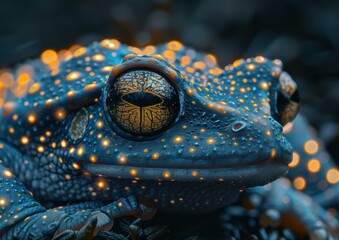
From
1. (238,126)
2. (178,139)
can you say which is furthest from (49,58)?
(238,126)

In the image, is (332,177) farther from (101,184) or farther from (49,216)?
(49,216)

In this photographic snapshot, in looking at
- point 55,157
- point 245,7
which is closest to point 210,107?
point 55,157

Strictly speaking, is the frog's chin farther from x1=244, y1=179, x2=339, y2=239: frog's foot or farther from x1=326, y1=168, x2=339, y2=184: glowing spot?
x1=326, y1=168, x2=339, y2=184: glowing spot

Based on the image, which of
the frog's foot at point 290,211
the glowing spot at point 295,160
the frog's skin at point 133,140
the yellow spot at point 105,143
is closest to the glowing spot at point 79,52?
the frog's skin at point 133,140

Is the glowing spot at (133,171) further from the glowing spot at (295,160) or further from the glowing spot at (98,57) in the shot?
the glowing spot at (295,160)

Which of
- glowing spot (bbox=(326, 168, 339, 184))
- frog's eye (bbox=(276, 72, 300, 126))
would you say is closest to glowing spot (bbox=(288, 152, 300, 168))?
glowing spot (bbox=(326, 168, 339, 184))

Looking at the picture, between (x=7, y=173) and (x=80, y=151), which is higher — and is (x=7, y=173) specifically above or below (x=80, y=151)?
below
